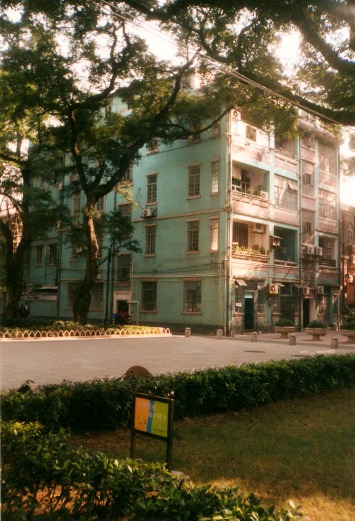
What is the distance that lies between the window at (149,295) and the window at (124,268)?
64.2 inches

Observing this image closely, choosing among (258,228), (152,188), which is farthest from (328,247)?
(152,188)

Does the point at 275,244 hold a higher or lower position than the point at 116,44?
lower

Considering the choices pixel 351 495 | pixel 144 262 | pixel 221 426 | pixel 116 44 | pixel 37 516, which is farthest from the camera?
pixel 144 262

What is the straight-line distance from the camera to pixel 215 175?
108 ft

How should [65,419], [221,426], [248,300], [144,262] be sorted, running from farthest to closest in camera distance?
[144,262] → [248,300] → [221,426] → [65,419]

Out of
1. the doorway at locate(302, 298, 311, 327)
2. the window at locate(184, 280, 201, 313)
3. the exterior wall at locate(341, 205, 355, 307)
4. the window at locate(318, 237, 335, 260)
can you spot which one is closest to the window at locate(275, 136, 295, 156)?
the window at locate(318, 237, 335, 260)

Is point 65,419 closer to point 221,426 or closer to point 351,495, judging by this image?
point 221,426

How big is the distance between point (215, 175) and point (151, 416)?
94.2 feet

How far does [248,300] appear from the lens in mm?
33031

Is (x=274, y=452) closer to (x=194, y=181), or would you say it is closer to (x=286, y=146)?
(x=194, y=181)

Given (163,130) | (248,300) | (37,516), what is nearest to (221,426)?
(37,516)

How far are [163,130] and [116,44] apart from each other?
6.00 metres

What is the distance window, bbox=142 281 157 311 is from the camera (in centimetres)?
3525

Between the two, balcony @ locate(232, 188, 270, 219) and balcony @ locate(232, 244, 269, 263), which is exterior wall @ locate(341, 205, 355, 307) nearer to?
balcony @ locate(232, 244, 269, 263)
